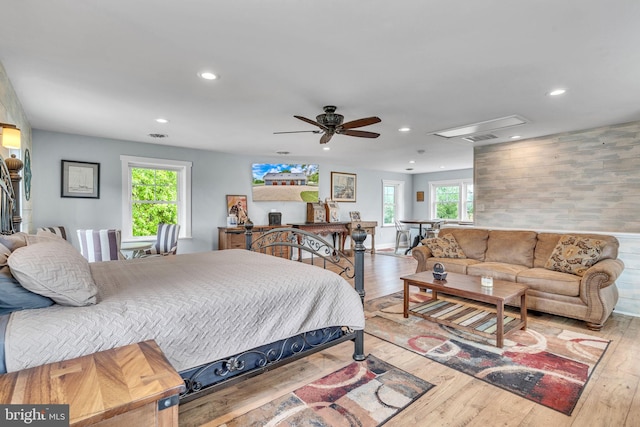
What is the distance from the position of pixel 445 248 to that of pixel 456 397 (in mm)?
2754

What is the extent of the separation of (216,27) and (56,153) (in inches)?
159

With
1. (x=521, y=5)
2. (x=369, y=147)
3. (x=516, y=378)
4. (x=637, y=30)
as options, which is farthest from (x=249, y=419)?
(x=369, y=147)

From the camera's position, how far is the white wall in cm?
444

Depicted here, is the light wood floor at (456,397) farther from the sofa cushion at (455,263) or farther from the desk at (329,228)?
the desk at (329,228)

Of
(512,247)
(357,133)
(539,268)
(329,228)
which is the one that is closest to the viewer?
(357,133)

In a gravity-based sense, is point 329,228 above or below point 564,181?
below

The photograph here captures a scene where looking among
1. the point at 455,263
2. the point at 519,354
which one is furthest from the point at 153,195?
the point at 519,354

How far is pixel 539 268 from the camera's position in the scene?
381 centimetres

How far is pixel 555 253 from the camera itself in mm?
3668

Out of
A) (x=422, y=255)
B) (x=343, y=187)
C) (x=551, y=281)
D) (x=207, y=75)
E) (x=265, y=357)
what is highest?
(x=207, y=75)

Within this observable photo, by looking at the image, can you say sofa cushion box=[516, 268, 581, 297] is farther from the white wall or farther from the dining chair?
the white wall

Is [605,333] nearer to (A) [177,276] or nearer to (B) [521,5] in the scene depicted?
(B) [521,5]

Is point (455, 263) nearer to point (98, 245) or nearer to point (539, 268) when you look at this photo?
point (539, 268)

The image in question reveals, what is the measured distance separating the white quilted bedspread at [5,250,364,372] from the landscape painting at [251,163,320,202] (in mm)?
4275
